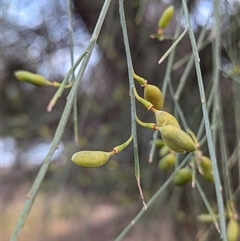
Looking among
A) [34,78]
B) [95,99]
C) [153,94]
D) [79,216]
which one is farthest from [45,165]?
[79,216]

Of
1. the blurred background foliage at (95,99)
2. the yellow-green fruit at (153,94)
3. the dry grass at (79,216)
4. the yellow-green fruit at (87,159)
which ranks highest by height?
the yellow-green fruit at (153,94)

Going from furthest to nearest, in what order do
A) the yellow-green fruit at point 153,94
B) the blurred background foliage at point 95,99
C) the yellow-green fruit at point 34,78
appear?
the blurred background foliage at point 95,99
the yellow-green fruit at point 34,78
the yellow-green fruit at point 153,94

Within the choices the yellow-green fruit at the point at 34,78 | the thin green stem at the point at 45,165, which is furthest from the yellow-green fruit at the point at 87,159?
the yellow-green fruit at the point at 34,78

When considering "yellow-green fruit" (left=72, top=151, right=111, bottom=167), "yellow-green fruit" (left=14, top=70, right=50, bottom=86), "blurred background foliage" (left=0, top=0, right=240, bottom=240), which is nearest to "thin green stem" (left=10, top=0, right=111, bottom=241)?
"yellow-green fruit" (left=72, top=151, right=111, bottom=167)

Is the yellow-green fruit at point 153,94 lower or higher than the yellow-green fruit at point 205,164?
higher

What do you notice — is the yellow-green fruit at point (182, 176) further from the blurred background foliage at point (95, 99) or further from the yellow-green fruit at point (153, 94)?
the blurred background foliage at point (95, 99)

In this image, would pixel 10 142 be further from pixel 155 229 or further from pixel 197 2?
pixel 197 2

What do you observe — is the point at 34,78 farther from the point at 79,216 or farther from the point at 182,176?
the point at 79,216

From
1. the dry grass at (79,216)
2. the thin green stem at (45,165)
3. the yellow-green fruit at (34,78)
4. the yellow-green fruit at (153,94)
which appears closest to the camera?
the thin green stem at (45,165)
